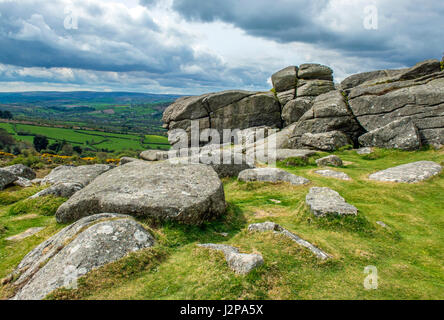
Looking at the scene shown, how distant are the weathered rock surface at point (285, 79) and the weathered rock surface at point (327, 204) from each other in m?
35.3

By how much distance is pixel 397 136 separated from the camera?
26.8 meters

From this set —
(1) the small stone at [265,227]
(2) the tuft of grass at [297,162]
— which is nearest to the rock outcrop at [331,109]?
(2) the tuft of grass at [297,162]

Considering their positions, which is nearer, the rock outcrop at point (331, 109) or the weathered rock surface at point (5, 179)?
the weathered rock surface at point (5, 179)

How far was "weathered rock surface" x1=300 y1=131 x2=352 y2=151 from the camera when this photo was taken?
98.8 feet

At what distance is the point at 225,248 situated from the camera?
967 cm

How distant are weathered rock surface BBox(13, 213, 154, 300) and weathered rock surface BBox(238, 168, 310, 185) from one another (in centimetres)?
1187

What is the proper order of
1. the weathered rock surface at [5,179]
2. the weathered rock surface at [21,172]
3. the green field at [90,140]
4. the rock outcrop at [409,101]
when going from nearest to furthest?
the weathered rock surface at [5,179] → the weathered rock surface at [21,172] → the rock outcrop at [409,101] → the green field at [90,140]

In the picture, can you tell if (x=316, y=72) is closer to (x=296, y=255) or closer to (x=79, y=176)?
(x=79, y=176)

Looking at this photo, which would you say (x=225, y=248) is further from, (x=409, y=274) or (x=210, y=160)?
(x=210, y=160)

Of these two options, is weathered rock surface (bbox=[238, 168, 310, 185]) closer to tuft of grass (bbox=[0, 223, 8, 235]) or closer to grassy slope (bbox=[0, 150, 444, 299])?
grassy slope (bbox=[0, 150, 444, 299])

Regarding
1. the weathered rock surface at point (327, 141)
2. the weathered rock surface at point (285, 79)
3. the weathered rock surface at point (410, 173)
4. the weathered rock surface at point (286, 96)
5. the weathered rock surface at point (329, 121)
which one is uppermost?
the weathered rock surface at point (285, 79)

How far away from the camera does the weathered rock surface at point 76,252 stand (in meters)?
7.57

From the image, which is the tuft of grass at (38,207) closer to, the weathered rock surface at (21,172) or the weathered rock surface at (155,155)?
the weathered rock surface at (21,172)

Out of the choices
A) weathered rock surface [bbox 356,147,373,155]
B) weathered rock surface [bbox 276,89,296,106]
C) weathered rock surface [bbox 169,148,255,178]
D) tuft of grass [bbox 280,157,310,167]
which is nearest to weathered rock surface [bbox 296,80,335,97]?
weathered rock surface [bbox 276,89,296,106]
